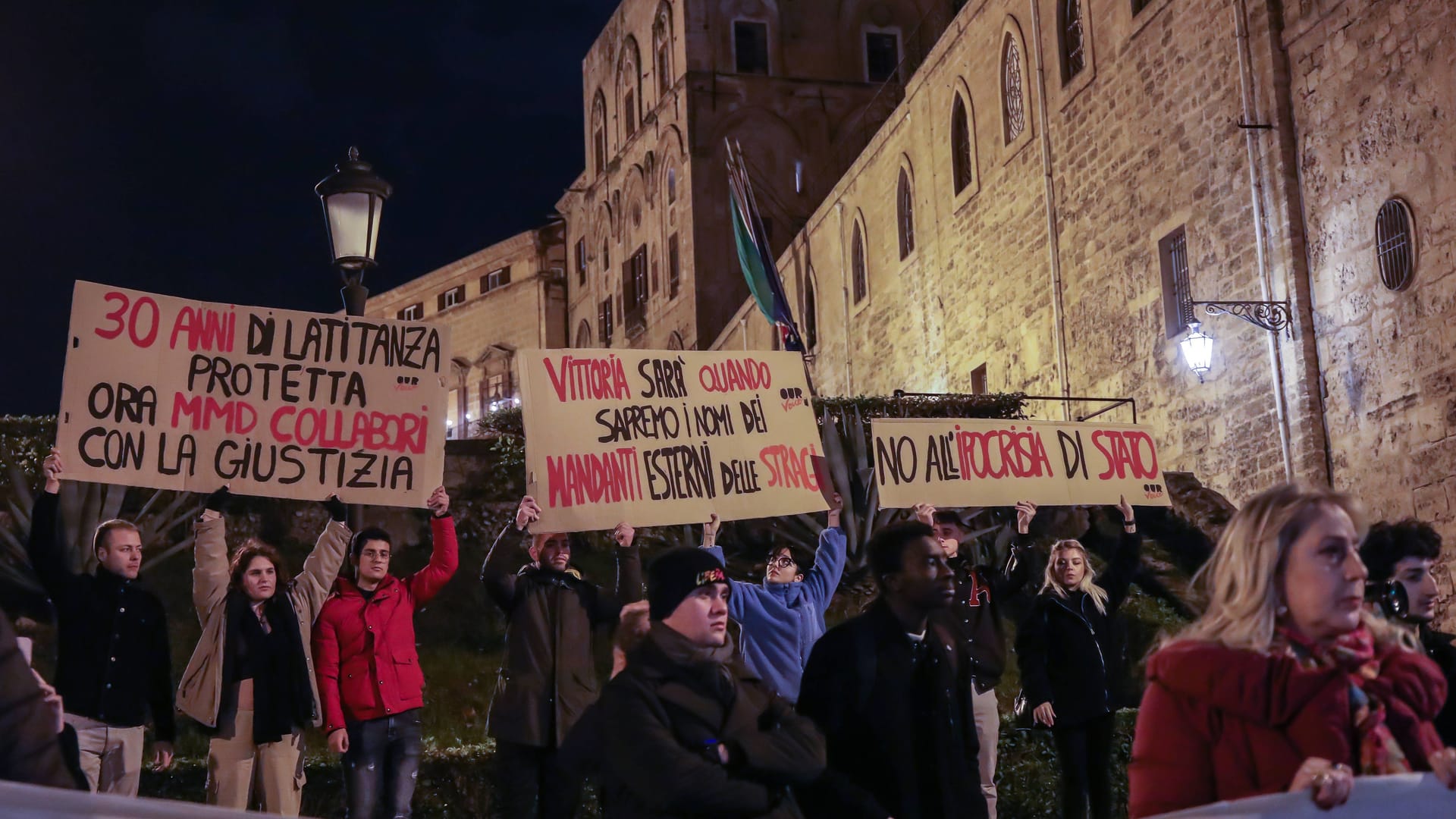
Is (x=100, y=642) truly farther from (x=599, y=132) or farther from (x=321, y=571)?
(x=599, y=132)

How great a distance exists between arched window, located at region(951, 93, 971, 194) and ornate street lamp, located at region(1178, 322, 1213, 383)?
9347 mm

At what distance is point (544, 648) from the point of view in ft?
23.7

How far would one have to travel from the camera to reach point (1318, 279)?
15.3 metres

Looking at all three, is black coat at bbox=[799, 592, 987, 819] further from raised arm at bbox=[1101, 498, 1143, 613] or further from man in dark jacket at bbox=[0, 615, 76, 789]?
raised arm at bbox=[1101, 498, 1143, 613]

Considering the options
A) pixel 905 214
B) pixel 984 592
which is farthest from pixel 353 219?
pixel 905 214

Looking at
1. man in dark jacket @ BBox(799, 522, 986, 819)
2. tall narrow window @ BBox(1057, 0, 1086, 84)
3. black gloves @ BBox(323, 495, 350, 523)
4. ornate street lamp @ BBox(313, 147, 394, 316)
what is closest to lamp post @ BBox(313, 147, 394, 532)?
ornate street lamp @ BBox(313, 147, 394, 316)

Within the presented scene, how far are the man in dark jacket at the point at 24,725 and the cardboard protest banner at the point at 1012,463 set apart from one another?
19.3 feet

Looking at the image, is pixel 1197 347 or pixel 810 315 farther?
pixel 810 315

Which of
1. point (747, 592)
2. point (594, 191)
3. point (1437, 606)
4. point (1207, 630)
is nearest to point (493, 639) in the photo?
point (747, 592)

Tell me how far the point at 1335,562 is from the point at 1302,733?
15.7 inches

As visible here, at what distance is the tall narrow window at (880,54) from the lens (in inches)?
1681

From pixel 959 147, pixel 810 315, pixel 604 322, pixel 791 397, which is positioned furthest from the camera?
pixel 604 322

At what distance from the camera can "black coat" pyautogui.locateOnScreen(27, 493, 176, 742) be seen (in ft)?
21.9

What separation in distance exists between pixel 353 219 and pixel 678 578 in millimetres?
5282
